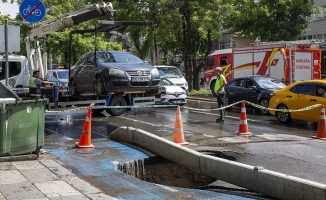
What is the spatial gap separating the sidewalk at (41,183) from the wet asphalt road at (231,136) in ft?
8.01

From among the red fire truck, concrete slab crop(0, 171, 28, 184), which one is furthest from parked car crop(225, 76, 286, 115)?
concrete slab crop(0, 171, 28, 184)

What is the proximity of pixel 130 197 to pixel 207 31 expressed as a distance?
84.6 feet

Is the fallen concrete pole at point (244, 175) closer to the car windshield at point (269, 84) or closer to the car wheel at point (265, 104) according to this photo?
the car wheel at point (265, 104)

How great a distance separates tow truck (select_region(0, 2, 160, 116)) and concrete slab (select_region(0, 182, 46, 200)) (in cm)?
669

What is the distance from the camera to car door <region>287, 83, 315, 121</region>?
1388cm

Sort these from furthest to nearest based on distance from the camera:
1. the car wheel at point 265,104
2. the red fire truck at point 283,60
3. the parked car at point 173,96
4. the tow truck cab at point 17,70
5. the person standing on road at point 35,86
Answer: the red fire truck at point 283,60 → the parked car at point 173,96 → the car wheel at point 265,104 → the tow truck cab at point 17,70 → the person standing on road at point 35,86

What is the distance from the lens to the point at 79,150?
9.95 meters

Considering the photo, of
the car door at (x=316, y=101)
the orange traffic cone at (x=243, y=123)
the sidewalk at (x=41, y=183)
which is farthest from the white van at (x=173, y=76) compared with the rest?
the sidewalk at (x=41, y=183)

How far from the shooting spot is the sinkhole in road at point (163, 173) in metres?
8.12

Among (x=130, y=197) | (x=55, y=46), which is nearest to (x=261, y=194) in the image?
(x=130, y=197)

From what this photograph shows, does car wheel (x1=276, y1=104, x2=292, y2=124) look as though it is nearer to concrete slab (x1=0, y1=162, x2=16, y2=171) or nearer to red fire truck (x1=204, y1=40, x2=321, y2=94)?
red fire truck (x1=204, y1=40, x2=321, y2=94)

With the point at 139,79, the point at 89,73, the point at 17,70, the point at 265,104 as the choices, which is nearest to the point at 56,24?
the point at 89,73

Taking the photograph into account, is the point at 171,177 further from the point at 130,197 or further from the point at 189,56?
the point at 189,56

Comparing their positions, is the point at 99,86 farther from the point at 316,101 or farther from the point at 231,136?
the point at 316,101
